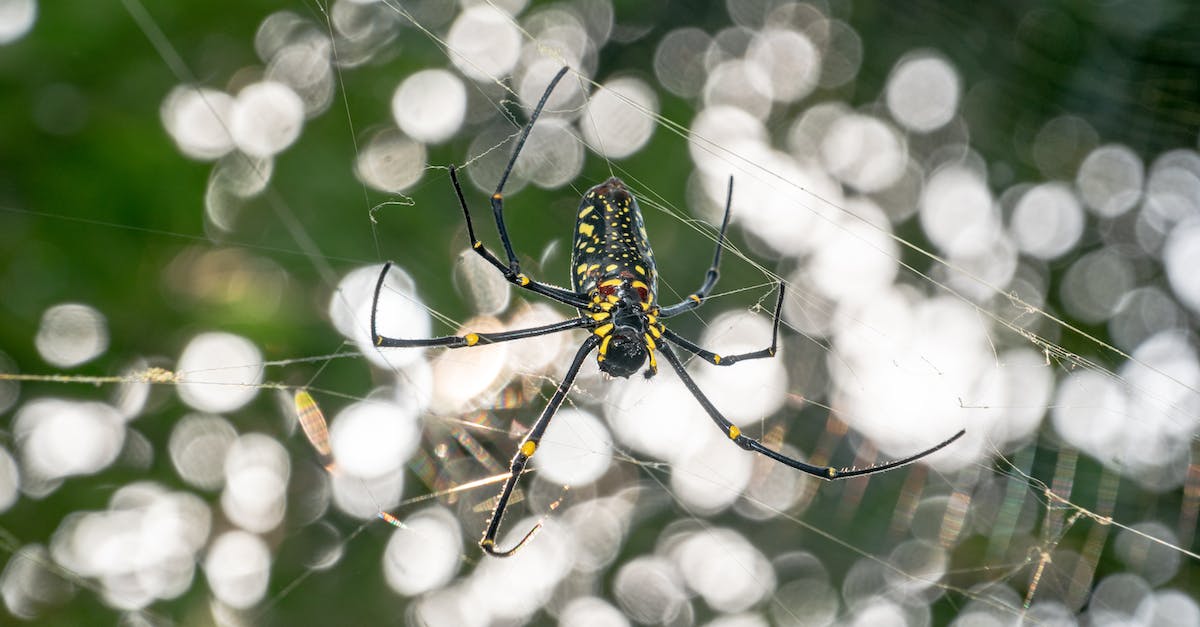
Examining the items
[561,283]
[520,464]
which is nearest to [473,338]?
[520,464]

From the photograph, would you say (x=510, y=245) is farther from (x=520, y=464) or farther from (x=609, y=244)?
(x=520, y=464)

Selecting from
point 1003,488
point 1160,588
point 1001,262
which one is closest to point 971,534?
point 1003,488

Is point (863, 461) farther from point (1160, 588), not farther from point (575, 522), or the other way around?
point (575, 522)

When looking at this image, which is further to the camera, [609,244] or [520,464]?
[520,464]

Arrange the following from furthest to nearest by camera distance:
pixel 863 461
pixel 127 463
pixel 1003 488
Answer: pixel 863 461 < pixel 1003 488 < pixel 127 463

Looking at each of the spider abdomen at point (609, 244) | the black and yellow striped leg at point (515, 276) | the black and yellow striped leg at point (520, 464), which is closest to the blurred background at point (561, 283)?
the black and yellow striped leg at point (520, 464)

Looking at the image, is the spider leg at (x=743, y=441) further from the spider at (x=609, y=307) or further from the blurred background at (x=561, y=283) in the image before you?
the blurred background at (x=561, y=283)

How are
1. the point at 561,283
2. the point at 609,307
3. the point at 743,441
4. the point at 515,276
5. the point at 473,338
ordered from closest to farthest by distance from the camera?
the point at 515,276 < the point at 473,338 < the point at 609,307 < the point at 743,441 < the point at 561,283
